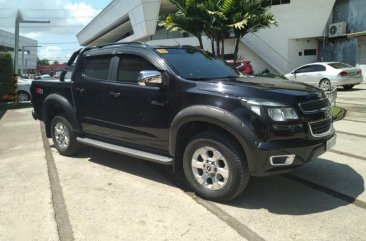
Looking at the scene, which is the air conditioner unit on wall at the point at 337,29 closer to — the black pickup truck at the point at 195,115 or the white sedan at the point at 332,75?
the white sedan at the point at 332,75

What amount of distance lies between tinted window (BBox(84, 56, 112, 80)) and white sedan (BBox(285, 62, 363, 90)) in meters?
13.8

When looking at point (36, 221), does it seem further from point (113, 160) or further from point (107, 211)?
point (113, 160)

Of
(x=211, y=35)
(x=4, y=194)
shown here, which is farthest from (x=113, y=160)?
(x=211, y=35)

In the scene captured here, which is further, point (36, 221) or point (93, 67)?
point (93, 67)

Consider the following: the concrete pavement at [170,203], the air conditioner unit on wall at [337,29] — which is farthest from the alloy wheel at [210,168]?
the air conditioner unit on wall at [337,29]

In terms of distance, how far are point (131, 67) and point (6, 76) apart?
14.3 metres

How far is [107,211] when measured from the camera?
189 inches

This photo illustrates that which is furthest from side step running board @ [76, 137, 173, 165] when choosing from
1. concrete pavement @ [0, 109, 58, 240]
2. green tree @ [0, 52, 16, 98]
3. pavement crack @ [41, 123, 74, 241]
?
green tree @ [0, 52, 16, 98]

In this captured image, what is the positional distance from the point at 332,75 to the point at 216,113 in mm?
15744

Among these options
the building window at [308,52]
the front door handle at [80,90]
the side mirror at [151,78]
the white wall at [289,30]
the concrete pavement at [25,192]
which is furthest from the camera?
the building window at [308,52]

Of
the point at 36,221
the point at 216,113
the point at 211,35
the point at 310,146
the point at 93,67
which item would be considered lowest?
the point at 36,221

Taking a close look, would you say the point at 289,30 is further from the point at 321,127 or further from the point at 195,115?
the point at 195,115

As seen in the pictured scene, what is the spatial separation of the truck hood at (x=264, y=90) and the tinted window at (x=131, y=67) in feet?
3.40

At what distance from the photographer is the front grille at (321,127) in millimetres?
4789
